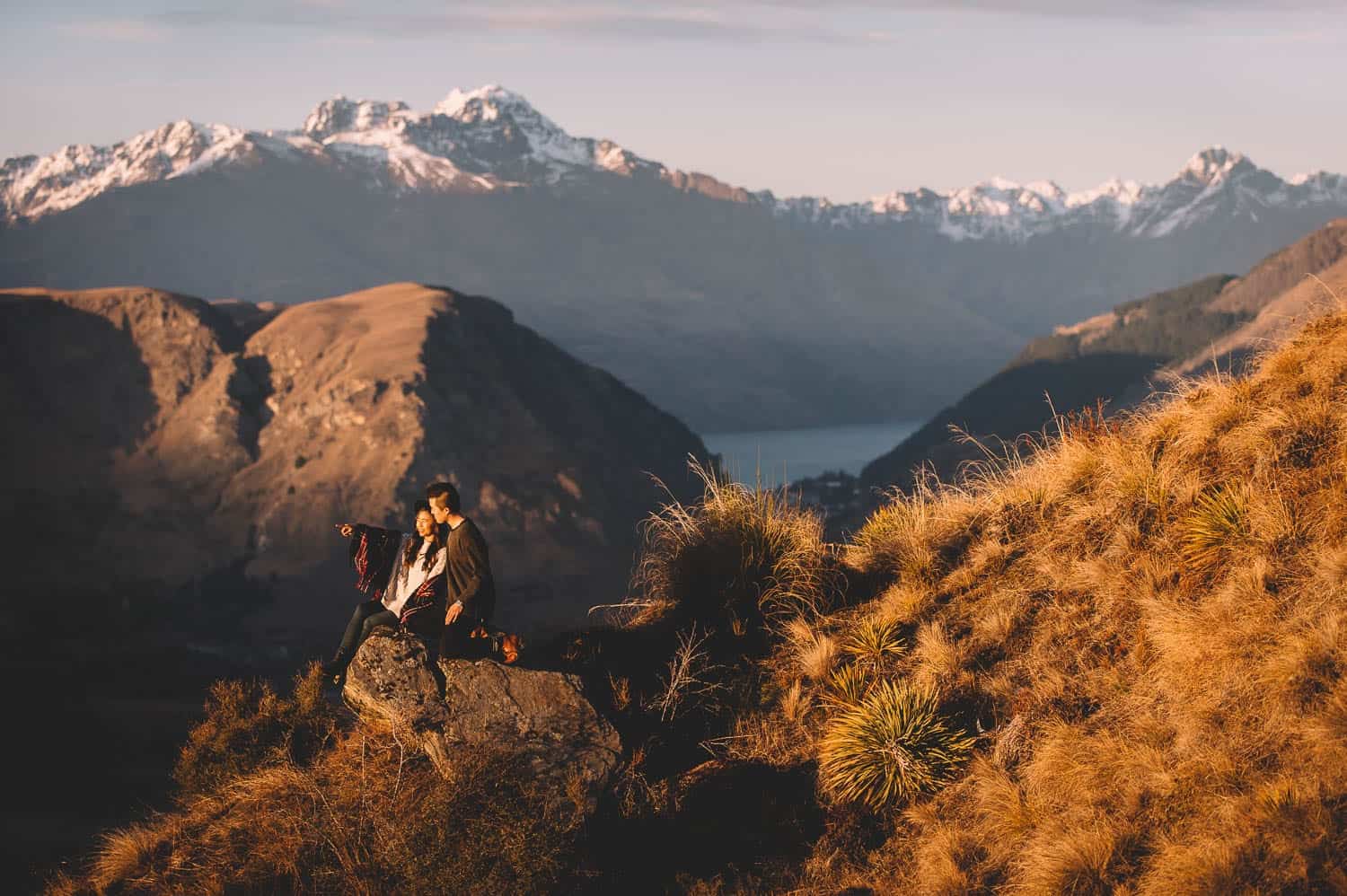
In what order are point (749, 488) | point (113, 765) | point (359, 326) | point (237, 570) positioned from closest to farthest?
point (749, 488), point (113, 765), point (237, 570), point (359, 326)

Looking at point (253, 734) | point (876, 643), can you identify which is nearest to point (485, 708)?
point (876, 643)

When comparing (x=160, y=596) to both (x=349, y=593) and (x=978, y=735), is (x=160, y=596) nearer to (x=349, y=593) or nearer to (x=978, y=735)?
(x=349, y=593)

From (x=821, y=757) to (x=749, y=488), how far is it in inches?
173

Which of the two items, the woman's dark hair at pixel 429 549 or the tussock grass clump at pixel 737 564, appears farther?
the tussock grass clump at pixel 737 564

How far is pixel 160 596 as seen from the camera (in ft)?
476

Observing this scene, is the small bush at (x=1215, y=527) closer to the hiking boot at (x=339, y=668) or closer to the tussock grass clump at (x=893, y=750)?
the tussock grass clump at (x=893, y=750)

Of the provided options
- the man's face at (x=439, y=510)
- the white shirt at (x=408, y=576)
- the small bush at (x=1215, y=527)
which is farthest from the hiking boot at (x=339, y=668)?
the small bush at (x=1215, y=527)

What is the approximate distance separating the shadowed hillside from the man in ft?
4.35

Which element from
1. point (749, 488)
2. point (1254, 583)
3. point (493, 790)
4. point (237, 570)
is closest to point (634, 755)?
point (493, 790)

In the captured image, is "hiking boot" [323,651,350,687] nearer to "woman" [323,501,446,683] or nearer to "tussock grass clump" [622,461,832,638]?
"woman" [323,501,446,683]

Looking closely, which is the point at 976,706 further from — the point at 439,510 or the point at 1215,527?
the point at 439,510

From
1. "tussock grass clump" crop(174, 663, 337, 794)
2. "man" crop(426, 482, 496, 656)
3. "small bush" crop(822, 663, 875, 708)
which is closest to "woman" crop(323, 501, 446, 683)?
"man" crop(426, 482, 496, 656)

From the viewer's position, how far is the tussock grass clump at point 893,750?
34.4 feet

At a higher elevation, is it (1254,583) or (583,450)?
(1254,583)
